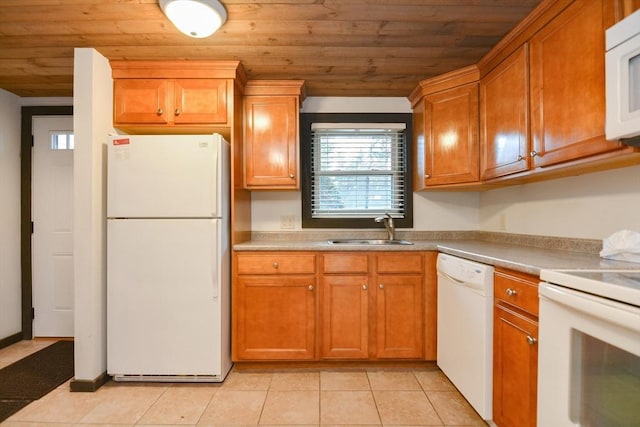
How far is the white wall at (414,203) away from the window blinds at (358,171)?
0.17 metres

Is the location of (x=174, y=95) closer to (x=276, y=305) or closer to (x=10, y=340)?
(x=276, y=305)

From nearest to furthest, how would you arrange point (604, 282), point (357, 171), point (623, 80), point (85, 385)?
point (604, 282), point (623, 80), point (85, 385), point (357, 171)

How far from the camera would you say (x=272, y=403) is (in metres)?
1.89

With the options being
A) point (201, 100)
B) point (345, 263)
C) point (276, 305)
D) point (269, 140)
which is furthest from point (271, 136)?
point (276, 305)

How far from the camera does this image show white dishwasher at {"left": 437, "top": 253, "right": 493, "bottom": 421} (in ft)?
5.25

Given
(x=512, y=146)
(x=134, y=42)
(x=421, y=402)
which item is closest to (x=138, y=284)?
(x=134, y=42)

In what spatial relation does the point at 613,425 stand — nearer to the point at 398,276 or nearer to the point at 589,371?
the point at 589,371

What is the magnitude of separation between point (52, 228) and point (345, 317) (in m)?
2.78

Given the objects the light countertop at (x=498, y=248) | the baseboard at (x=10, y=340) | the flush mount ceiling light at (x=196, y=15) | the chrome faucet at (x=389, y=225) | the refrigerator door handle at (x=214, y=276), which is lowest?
the baseboard at (x=10, y=340)

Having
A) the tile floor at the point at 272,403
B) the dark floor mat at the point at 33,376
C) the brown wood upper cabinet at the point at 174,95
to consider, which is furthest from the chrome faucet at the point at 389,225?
the dark floor mat at the point at 33,376

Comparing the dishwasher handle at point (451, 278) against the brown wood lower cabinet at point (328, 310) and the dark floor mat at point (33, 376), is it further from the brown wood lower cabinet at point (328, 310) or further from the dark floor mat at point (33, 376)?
the dark floor mat at point (33, 376)

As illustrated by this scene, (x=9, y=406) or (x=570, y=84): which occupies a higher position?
(x=570, y=84)

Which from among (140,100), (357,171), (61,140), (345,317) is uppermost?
(140,100)

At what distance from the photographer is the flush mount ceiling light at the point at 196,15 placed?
1.57m
